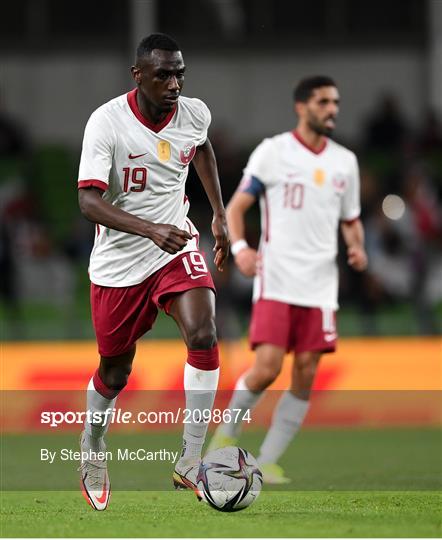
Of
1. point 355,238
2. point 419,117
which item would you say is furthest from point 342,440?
point 419,117

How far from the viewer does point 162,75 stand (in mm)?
6125

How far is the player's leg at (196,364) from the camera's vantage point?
6.09m

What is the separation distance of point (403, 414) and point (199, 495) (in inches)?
264

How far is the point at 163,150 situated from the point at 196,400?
4.05 ft

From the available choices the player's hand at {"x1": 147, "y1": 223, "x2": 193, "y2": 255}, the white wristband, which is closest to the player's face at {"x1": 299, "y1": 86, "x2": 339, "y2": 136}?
the white wristband

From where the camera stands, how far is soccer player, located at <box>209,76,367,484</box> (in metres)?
8.07

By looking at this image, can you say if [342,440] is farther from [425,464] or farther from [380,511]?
[380,511]

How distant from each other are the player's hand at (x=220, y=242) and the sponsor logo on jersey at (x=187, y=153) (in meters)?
0.34

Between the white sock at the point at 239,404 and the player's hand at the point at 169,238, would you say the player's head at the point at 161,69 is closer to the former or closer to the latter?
the player's hand at the point at 169,238

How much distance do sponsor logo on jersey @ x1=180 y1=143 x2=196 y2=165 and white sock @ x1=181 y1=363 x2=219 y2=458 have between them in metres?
1.03

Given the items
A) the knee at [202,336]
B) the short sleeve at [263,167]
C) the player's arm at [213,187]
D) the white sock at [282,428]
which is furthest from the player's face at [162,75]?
the white sock at [282,428]

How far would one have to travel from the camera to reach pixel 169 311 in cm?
625

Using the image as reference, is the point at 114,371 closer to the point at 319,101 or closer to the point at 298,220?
the point at 298,220

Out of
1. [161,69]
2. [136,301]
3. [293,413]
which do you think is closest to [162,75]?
[161,69]
